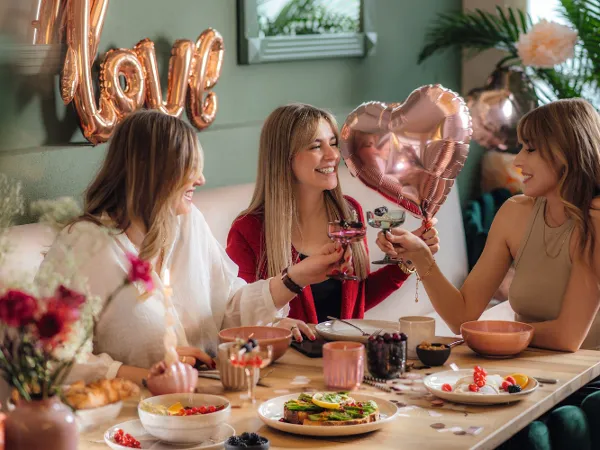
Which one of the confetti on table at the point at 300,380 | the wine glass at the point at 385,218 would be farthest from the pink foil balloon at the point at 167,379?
the wine glass at the point at 385,218

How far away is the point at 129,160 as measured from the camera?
2307 mm

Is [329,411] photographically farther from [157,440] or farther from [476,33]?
[476,33]

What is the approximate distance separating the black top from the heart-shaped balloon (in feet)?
1.20

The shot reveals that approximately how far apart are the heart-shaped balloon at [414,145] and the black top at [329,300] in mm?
364

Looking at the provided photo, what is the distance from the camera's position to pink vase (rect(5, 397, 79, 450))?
142cm

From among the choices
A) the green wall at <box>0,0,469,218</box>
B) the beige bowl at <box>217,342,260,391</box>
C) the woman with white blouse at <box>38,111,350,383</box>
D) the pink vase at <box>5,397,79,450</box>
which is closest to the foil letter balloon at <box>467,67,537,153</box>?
the green wall at <box>0,0,469,218</box>

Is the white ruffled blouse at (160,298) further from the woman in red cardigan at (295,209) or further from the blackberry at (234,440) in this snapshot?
the blackberry at (234,440)

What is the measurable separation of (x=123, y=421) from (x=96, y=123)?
1.38m

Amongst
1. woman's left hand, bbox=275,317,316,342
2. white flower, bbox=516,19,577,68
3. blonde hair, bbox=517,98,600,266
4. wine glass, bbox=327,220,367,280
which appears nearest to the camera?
woman's left hand, bbox=275,317,316,342

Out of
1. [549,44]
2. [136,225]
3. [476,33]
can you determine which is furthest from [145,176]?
[476,33]

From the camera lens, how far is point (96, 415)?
1727 mm

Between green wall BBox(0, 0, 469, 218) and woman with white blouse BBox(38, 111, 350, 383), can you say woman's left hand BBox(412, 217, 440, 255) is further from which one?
green wall BBox(0, 0, 469, 218)

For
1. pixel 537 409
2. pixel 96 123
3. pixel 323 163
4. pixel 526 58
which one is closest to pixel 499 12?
pixel 526 58

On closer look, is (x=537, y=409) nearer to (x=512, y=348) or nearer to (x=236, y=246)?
(x=512, y=348)
